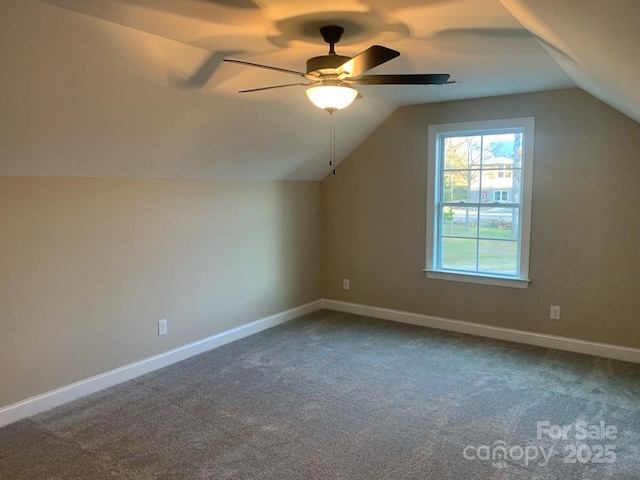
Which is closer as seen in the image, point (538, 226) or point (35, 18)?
point (35, 18)

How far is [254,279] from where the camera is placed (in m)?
4.64

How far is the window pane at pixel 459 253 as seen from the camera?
455 centimetres

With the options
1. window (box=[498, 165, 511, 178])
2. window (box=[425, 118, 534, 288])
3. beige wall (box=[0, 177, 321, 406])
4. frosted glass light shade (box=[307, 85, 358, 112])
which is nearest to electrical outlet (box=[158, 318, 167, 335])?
beige wall (box=[0, 177, 321, 406])

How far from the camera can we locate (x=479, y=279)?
4.44 metres

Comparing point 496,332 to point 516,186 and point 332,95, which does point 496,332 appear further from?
point 332,95

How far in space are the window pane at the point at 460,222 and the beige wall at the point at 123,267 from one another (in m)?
1.64

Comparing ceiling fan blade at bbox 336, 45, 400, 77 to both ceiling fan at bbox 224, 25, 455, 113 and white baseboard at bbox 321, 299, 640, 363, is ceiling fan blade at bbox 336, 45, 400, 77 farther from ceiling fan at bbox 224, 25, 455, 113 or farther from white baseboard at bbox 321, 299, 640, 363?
white baseboard at bbox 321, 299, 640, 363

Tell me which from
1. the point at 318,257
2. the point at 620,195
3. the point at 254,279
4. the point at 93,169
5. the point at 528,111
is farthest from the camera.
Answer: the point at 318,257

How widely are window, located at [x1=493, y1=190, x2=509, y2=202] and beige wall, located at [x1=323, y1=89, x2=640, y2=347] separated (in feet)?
0.91

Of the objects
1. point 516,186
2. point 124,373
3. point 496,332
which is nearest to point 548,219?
point 516,186

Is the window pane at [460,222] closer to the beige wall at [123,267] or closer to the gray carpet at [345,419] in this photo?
the gray carpet at [345,419]

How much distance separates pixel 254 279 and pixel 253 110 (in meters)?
1.77

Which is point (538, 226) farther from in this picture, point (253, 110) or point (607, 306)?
point (253, 110)

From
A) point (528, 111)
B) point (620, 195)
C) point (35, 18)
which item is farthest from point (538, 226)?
point (35, 18)
